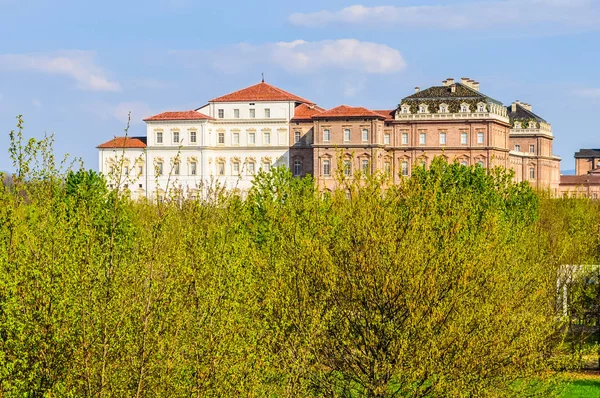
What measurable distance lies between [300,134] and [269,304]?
87155mm

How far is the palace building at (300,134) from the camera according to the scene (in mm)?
97250

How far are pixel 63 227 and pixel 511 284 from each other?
945 centimetres

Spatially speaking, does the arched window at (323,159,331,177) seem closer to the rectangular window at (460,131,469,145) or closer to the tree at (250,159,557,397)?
the rectangular window at (460,131,469,145)

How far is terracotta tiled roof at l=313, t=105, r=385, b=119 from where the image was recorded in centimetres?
9662

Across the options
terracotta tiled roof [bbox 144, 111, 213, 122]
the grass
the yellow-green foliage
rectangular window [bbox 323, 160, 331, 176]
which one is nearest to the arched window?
rectangular window [bbox 323, 160, 331, 176]

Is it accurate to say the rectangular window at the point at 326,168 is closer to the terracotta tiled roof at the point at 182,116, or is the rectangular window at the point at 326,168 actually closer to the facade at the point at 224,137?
the facade at the point at 224,137

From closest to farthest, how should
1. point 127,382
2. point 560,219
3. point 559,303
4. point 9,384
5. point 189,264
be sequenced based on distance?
point 9,384 → point 127,382 → point 189,264 → point 559,303 → point 560,219

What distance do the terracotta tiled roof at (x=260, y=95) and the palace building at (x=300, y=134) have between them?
0.11 m

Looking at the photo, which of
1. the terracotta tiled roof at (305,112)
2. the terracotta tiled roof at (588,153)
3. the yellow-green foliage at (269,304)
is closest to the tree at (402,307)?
the yellow-green foliage at (269,304)

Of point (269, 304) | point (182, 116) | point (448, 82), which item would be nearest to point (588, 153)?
point (448, 82)

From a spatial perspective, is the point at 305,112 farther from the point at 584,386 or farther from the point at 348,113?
the point at 584,386

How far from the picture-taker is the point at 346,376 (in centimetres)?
1681

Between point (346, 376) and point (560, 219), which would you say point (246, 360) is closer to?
point (346, 376)

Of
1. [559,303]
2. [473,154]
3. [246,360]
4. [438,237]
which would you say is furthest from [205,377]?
[473,154]
